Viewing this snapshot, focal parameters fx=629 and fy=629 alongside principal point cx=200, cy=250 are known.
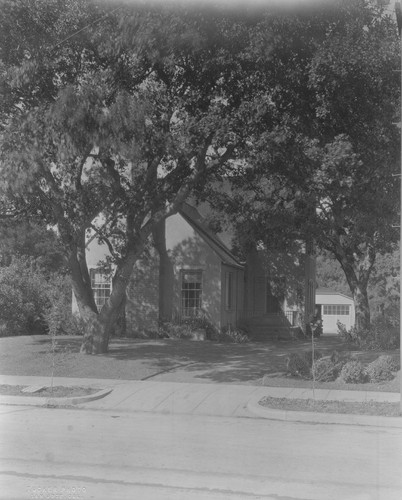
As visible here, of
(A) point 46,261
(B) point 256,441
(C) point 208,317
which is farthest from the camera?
(A) point 46,261

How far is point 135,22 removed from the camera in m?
13.5

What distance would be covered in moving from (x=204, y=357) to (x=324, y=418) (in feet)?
25.8

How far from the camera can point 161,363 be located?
17.1 metres

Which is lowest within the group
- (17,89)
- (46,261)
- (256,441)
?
(256,441)

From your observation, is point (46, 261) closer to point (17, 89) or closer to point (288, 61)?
point (17, 89)

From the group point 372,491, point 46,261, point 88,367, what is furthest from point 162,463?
point 46,261

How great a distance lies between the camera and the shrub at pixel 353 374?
568 inches

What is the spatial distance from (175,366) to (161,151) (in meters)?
5.70

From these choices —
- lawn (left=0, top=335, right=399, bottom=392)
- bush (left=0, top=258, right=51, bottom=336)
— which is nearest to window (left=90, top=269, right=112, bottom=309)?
bush (left=0, top=258, right=51, bottom=336)

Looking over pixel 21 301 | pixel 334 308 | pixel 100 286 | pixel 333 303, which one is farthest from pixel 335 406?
pixel 334 308

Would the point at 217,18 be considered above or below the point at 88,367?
above

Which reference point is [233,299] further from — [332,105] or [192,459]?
[192,459]

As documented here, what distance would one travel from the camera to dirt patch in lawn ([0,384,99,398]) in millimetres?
12945

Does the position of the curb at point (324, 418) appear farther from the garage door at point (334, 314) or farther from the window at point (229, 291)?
the garage door at point (334, 314)
